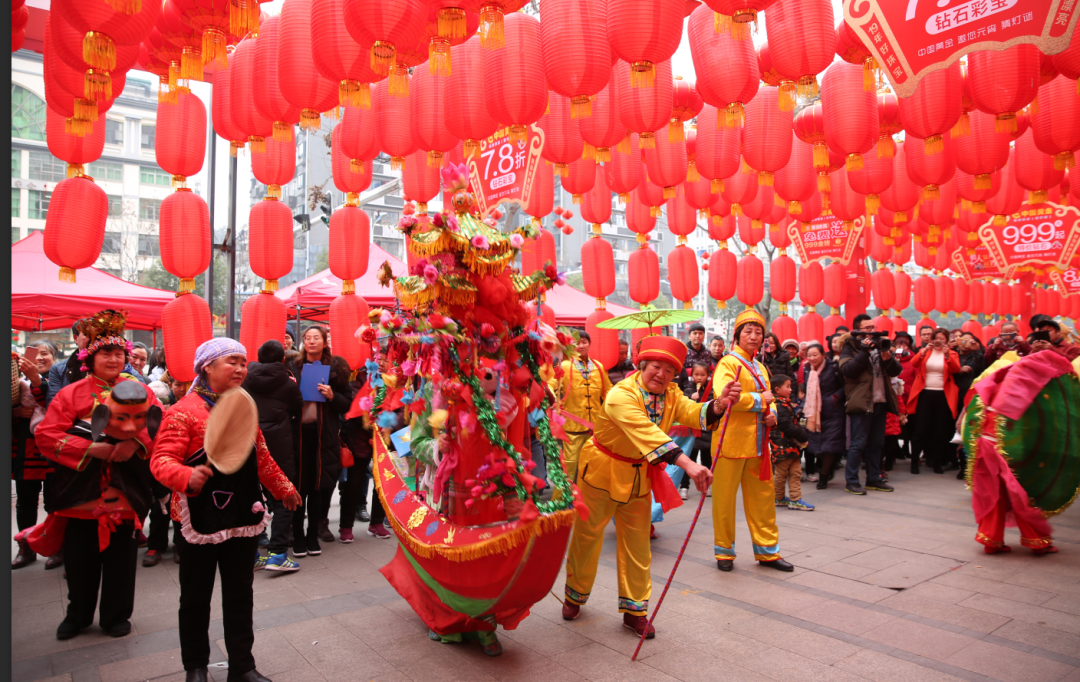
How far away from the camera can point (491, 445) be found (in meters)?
3.28

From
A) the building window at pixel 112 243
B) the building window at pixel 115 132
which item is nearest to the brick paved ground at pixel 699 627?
the building window at pixel 112 243

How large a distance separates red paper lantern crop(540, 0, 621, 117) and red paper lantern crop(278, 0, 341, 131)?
1.73m

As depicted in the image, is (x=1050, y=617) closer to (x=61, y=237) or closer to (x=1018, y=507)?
(x=1018, y=507)

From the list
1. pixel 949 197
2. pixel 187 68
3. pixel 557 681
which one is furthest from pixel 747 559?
pixel 949 197

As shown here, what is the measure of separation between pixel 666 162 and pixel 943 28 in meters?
3.36

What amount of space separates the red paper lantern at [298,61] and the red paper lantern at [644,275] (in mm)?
A: 5127

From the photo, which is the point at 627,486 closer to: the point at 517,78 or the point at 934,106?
the point at 517,78

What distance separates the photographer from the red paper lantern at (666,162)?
7320 millimetres

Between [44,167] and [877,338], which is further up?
[44,167]

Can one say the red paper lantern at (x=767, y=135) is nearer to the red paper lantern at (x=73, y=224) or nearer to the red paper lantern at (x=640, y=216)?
the red paper lantern at (x=640, y=216)

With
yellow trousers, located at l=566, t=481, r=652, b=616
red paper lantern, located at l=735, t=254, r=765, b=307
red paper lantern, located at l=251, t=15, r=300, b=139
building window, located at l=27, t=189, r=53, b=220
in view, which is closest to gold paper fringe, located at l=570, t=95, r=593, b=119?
red paper lantern, located at l=251, t=15, r=300, b=139

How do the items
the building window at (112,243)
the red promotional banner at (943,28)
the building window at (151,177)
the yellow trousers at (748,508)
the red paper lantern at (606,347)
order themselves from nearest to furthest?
the red promotional banner at (943,28), the yellow trousers at (748,508), the red paper lantern at (606,347), the building window at (112,243), the building window at (151,177)

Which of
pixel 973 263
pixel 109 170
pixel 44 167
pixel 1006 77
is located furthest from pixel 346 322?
pixel 109 170

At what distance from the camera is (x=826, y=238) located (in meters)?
11.2
